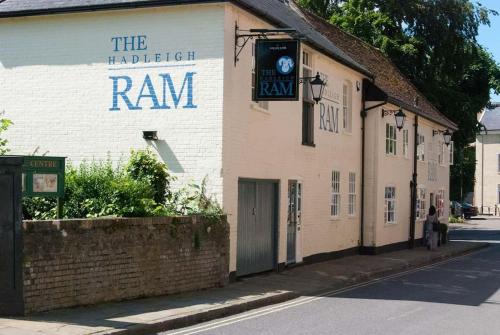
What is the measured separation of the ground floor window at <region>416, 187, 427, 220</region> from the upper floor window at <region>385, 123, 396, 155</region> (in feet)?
13.8

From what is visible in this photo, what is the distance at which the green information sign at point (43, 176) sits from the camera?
426 inches

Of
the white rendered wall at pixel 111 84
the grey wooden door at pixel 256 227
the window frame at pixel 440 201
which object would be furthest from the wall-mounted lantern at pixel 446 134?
the white rendered wall at pixel 111 84

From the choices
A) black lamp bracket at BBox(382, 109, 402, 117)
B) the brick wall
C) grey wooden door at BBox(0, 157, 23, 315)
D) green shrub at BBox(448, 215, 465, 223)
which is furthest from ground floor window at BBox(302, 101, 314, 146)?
green shrub at BBox(448, 215, 465, 223)

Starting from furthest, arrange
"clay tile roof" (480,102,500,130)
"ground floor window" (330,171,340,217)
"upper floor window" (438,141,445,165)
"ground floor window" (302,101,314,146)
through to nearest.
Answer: "clay tile roof" (480,102,500,130), "upper floor window" (438,141,445,165), "ground floor window" (330,171,340,217), "ground floor window" (302,101,314,146)

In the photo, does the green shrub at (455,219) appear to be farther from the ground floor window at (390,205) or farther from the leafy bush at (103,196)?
the leafy bush at (103,196)

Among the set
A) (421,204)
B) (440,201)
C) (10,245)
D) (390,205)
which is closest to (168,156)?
(10,245)

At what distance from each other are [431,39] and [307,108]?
811 inches

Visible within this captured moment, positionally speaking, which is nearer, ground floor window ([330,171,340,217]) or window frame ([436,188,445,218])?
ground floor window ([330,171,340,217])

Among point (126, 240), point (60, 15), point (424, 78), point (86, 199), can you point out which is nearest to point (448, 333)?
point (126, 240)

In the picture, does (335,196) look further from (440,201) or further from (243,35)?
(440,201)

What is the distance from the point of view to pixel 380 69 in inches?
1160

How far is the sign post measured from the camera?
1081 centimetres

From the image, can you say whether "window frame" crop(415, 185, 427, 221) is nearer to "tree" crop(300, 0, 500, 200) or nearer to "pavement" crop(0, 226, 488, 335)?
"tree" crop(300, 0, 500, 200)

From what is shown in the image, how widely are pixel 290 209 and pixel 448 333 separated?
842 cm
